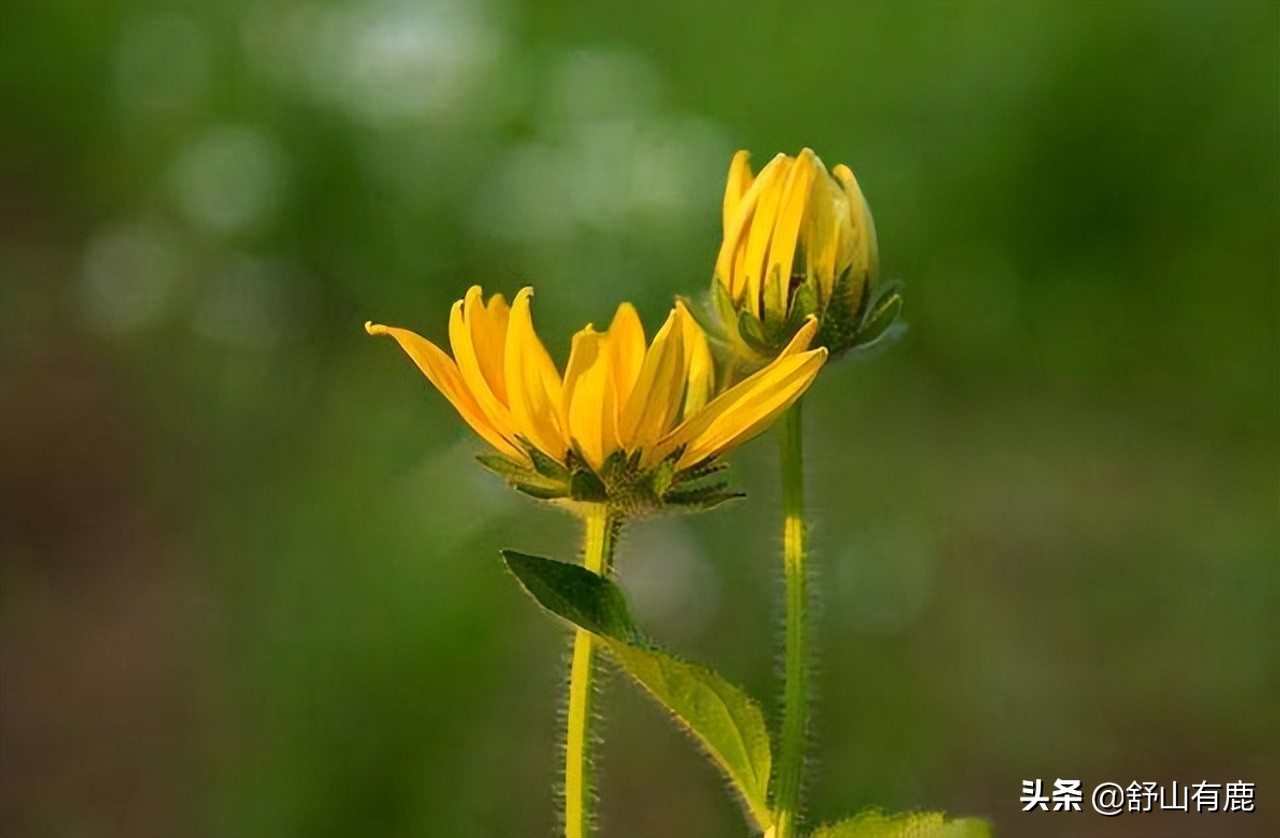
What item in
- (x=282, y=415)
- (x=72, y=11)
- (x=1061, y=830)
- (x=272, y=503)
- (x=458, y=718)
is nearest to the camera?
(x=458, y=718)

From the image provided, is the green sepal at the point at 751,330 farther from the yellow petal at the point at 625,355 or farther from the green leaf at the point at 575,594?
the green leaf at the point at 575,594

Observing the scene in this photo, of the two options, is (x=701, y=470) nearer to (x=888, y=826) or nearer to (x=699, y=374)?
(x=699, y=374)

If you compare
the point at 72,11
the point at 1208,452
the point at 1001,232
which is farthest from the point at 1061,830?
the point at 72,11

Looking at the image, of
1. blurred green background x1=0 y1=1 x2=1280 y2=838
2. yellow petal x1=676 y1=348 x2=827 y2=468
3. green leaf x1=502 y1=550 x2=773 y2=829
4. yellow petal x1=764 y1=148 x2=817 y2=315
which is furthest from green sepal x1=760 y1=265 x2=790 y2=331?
blurred green background x1=0 y1=1 x2=1280 y2=838

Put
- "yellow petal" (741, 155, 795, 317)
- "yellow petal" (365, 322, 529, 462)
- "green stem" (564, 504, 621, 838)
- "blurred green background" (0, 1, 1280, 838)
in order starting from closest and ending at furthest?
"green stem" (564, 504, 621, 838), "yellow petal" (365, 322, 529, 462), "yellow petal" (741, 155, 795, 317), "blurred green background" (0, 1, 1280, 838)

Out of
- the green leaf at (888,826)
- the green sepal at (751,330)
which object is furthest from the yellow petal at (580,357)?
the green leaf at (888,826)

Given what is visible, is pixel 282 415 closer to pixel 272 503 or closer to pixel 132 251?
pixel 272 503

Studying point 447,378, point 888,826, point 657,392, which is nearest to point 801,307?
point 657,392

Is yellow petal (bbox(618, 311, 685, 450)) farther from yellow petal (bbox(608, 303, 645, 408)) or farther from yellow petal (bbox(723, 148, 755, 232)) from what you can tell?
yellow petal (bbox(723, 148, 755, 232))
